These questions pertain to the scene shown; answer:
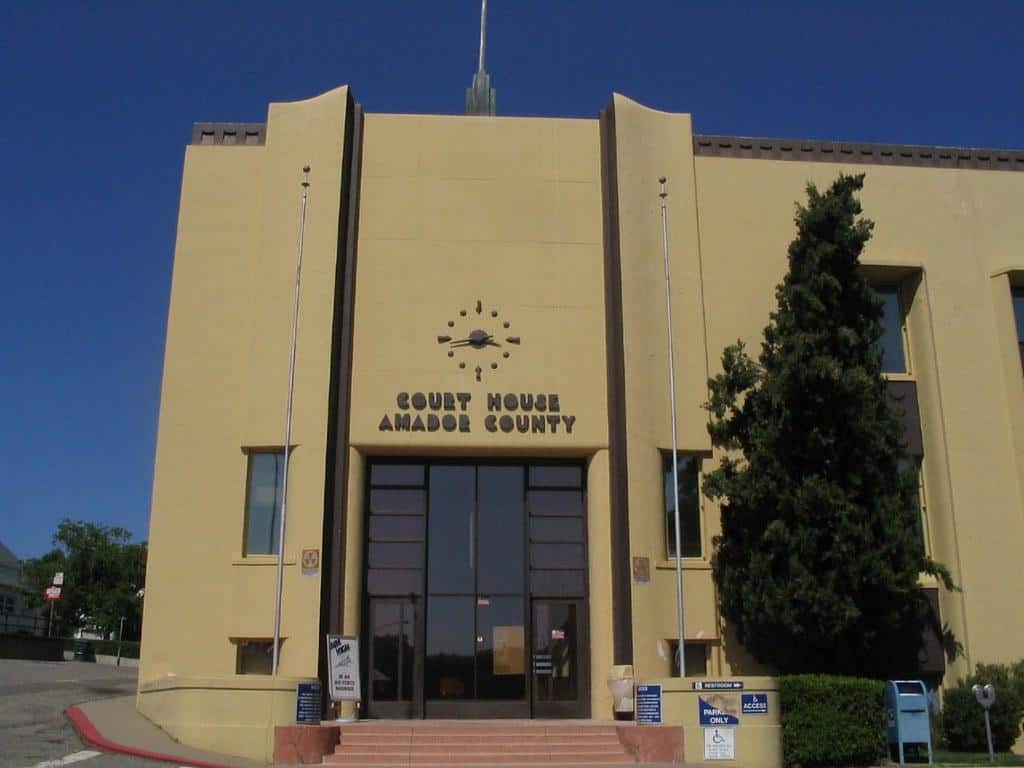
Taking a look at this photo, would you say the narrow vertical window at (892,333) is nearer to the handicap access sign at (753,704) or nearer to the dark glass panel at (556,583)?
the dark glass panel at (556,583)

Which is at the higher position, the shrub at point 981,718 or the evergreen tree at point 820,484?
the evergreen tree at point 820,484

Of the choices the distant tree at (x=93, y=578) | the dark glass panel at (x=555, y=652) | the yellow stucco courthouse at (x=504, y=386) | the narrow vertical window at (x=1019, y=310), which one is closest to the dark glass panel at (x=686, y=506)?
the yellow stucco courthouse at (x=504, y=386)

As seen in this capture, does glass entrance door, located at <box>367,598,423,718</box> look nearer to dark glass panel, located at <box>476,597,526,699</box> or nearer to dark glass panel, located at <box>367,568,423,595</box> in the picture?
dark glass panel, located at <box>367,568,423,595</box>

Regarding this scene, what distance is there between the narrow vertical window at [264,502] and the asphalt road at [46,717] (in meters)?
4.67

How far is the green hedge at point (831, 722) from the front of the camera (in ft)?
58.6

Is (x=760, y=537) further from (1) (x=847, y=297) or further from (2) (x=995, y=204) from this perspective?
(2) (x=995, y=204)

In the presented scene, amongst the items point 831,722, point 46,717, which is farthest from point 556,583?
point 46,717

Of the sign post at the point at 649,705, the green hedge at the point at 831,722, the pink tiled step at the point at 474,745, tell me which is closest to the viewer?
the pink tiled step at the point at 474,745

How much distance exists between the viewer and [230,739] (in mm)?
16984

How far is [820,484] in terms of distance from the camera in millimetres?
19234

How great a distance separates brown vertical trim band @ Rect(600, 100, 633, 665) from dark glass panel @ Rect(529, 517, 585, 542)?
1.37m

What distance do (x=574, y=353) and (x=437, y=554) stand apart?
5.28 m

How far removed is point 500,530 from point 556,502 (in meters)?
1.38

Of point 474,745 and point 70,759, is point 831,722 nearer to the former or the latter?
point 474,745
